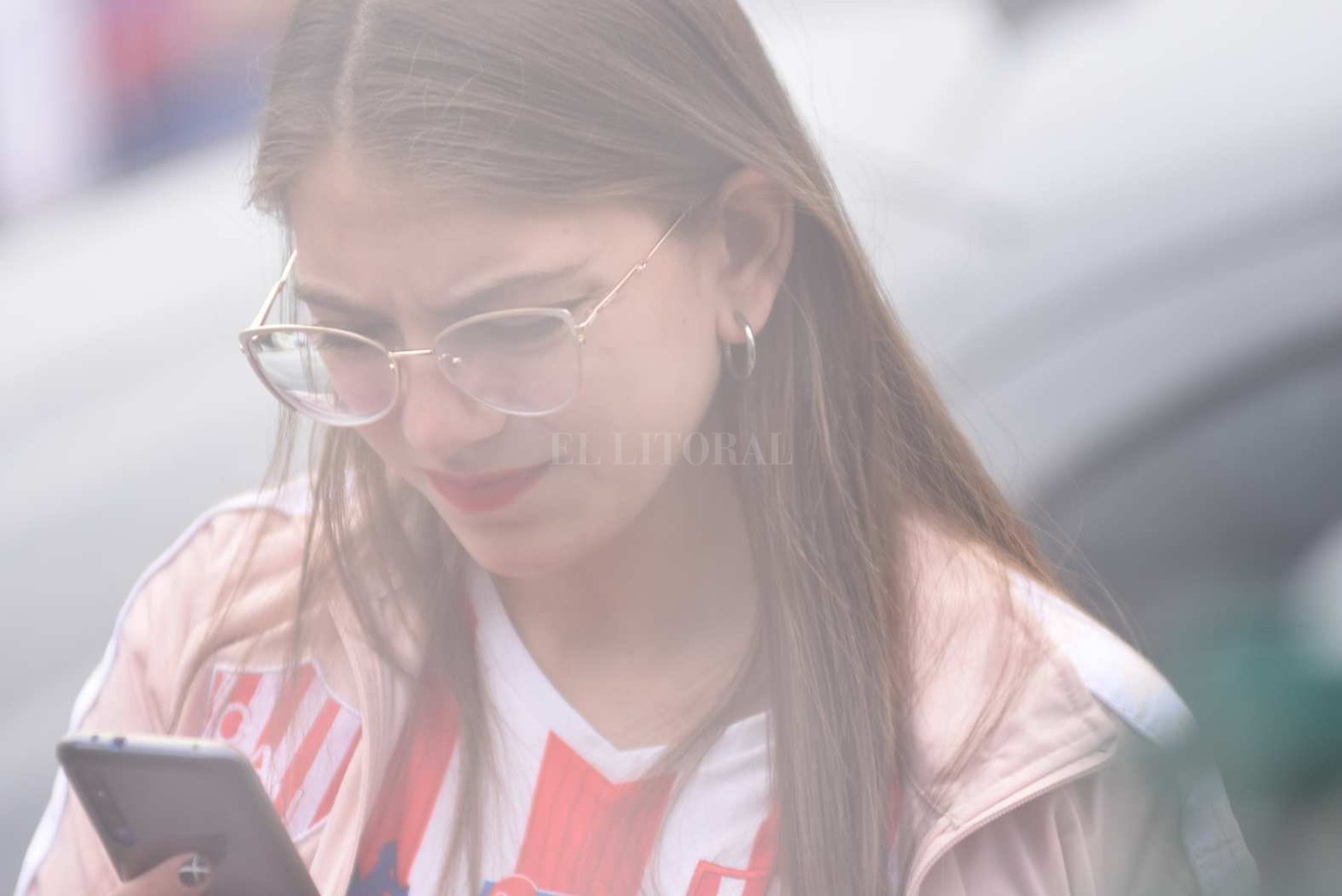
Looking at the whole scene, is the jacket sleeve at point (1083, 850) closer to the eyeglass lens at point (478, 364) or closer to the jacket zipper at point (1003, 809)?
the jacket zipper at point (1003, 809)

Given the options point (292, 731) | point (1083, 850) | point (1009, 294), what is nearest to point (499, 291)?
point (292, 731)

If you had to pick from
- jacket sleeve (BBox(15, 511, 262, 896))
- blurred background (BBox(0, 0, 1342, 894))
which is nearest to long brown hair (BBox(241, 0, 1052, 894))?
jacket sleeve (BBox(15, 511, 262, 896))

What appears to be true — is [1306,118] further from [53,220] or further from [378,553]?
[53,220]

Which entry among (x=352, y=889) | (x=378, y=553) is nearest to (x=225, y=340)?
(x=378, y=553)

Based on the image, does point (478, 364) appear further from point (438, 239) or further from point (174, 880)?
point (174, 880)

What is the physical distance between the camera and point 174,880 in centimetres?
131

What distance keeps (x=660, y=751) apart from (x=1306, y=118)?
4.99ft

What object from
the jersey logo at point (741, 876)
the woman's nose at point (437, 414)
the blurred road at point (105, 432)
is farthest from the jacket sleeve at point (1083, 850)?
the blurred road at point (105, 432)

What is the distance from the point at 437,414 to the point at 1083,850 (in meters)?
0.63

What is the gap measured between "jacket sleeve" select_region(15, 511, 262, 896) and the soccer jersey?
0.27 meters

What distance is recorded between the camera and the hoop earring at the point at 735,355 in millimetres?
1399

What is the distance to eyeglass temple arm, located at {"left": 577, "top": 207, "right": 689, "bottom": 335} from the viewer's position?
1303 millimetres

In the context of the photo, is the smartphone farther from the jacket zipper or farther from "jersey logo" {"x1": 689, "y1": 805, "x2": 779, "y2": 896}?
the jacket zipper

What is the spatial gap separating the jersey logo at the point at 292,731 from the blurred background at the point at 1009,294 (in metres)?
0.55
